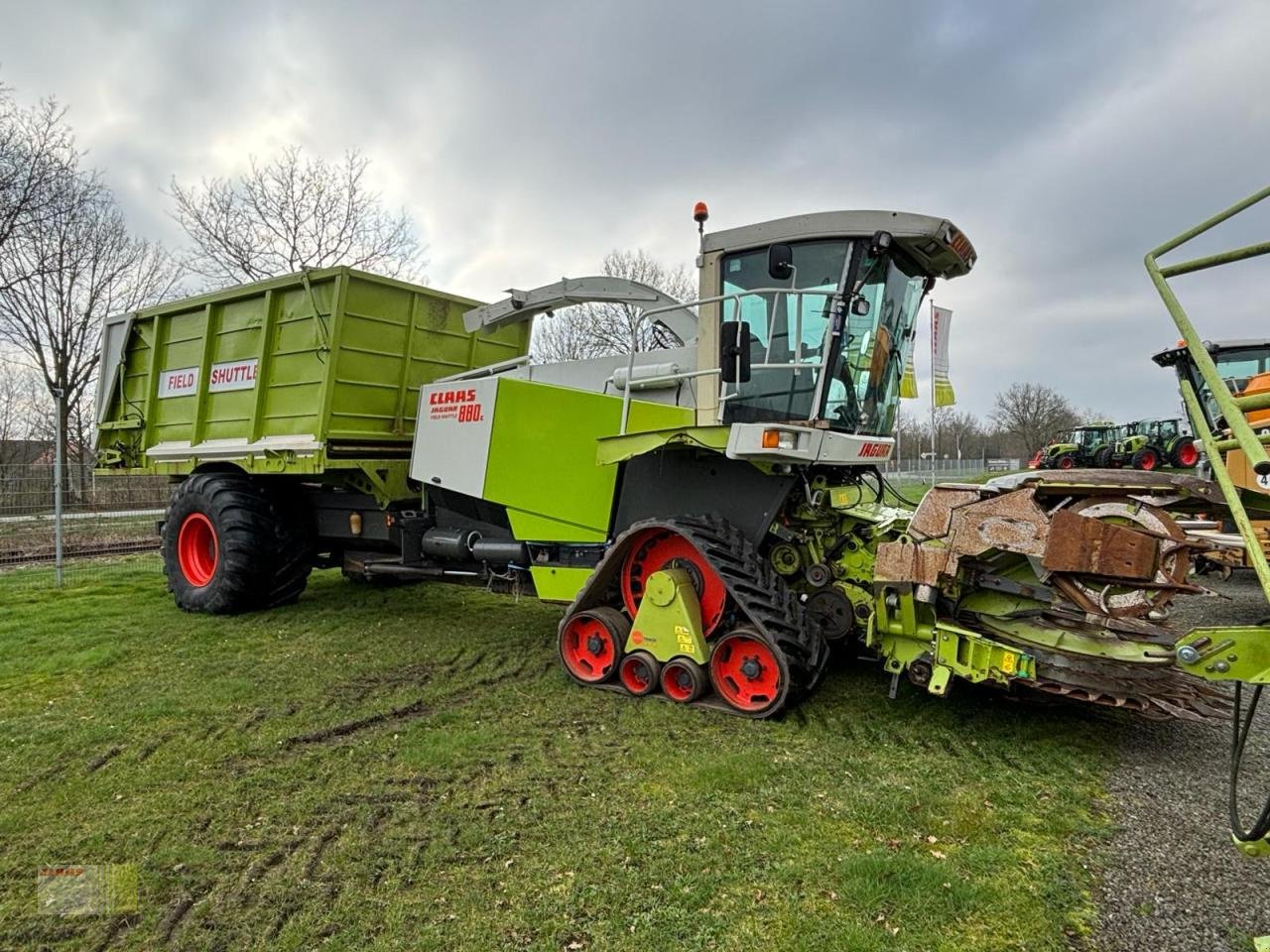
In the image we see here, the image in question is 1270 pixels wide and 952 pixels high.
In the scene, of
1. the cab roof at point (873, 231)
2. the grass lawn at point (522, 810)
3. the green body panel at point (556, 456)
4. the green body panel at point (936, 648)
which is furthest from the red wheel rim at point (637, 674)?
the cab roof at point (873, 231)

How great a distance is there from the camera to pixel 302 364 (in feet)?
20.5

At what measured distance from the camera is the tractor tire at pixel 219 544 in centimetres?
644

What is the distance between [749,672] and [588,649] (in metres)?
1.13

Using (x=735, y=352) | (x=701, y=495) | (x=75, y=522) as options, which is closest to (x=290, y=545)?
(x=701, y=495)

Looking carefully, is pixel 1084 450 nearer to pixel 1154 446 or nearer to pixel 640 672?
pixel 1154 446

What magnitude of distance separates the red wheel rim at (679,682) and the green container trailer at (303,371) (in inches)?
112

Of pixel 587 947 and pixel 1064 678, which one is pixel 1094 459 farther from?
pixel 587 947

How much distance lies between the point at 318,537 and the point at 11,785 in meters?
3.82

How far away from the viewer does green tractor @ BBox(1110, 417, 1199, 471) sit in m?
20.0

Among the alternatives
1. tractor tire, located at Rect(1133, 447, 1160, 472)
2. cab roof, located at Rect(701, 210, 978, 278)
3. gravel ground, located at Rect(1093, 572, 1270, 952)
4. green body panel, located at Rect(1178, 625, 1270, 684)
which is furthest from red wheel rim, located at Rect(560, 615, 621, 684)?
tractor tire, located at Rect(1133, 447, 1160, 472)

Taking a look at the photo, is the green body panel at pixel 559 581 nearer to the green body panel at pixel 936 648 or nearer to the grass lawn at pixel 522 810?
the grass lawn at pixel 522 810

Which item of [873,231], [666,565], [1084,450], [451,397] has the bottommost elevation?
[666,565]

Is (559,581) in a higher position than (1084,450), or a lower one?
lower

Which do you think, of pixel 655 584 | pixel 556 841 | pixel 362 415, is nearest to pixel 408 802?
pixel 556 841
